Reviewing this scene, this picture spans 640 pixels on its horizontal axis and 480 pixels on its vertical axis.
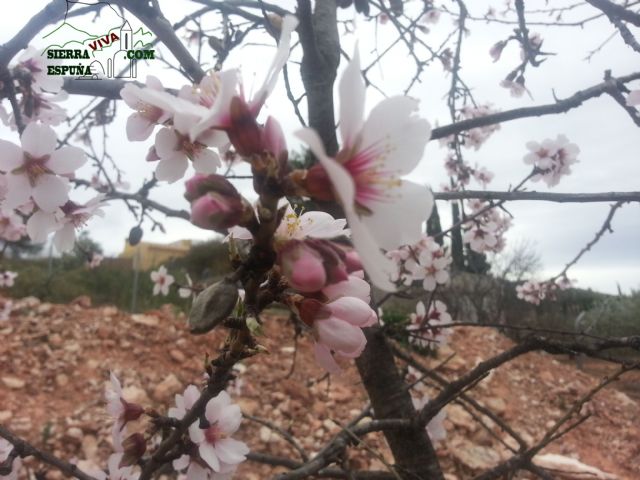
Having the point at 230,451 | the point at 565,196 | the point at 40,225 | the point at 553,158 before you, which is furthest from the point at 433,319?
the point at 40,225

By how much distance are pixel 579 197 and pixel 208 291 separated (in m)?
1.11

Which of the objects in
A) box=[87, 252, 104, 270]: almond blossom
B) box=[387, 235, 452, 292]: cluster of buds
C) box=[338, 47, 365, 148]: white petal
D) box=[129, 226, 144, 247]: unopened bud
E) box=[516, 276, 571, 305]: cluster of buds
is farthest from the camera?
box=[516, 276, 571, 305]: cluster of buds

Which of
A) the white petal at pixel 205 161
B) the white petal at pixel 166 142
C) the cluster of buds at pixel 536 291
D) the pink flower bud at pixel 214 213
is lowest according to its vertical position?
the pink flower bud at pixel 214 213

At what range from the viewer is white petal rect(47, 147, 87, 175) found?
3.24 ft

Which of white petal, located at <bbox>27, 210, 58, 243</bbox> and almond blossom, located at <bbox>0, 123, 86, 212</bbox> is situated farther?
white petal, located at <bbox>27, 210, 58, 243</bbox>

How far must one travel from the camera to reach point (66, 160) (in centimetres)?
101

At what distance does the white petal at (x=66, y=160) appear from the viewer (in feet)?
3.24

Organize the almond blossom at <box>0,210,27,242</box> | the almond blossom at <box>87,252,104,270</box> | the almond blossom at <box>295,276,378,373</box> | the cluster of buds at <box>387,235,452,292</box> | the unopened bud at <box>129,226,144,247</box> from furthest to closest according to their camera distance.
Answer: the almond blossom at <box>87,252,104,270</box> → the cluster of buds at <box>387,235,452,292</box> → the unopened bud at <box>129,226,144,247</box> → the almond blossom at <box>0,210,27,242</box> → the almond blossom at <box>295,276,378,373</box>

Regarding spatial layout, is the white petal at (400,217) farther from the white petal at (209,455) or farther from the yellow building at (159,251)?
the yellow building at (159,251)

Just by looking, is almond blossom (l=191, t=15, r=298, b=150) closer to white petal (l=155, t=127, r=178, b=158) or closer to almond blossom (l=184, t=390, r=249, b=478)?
white petal (l=155, t=127, r=178, b=158)

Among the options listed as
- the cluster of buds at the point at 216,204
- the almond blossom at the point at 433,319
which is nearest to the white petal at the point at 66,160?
the cluster of buds at the point at 216,204

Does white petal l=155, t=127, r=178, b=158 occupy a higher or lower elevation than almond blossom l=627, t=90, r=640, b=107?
lower

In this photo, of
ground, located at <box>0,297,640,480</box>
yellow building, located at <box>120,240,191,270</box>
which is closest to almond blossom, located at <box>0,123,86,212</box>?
ground, located at <box>0,297,640,480</box>

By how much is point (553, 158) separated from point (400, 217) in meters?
2.91
